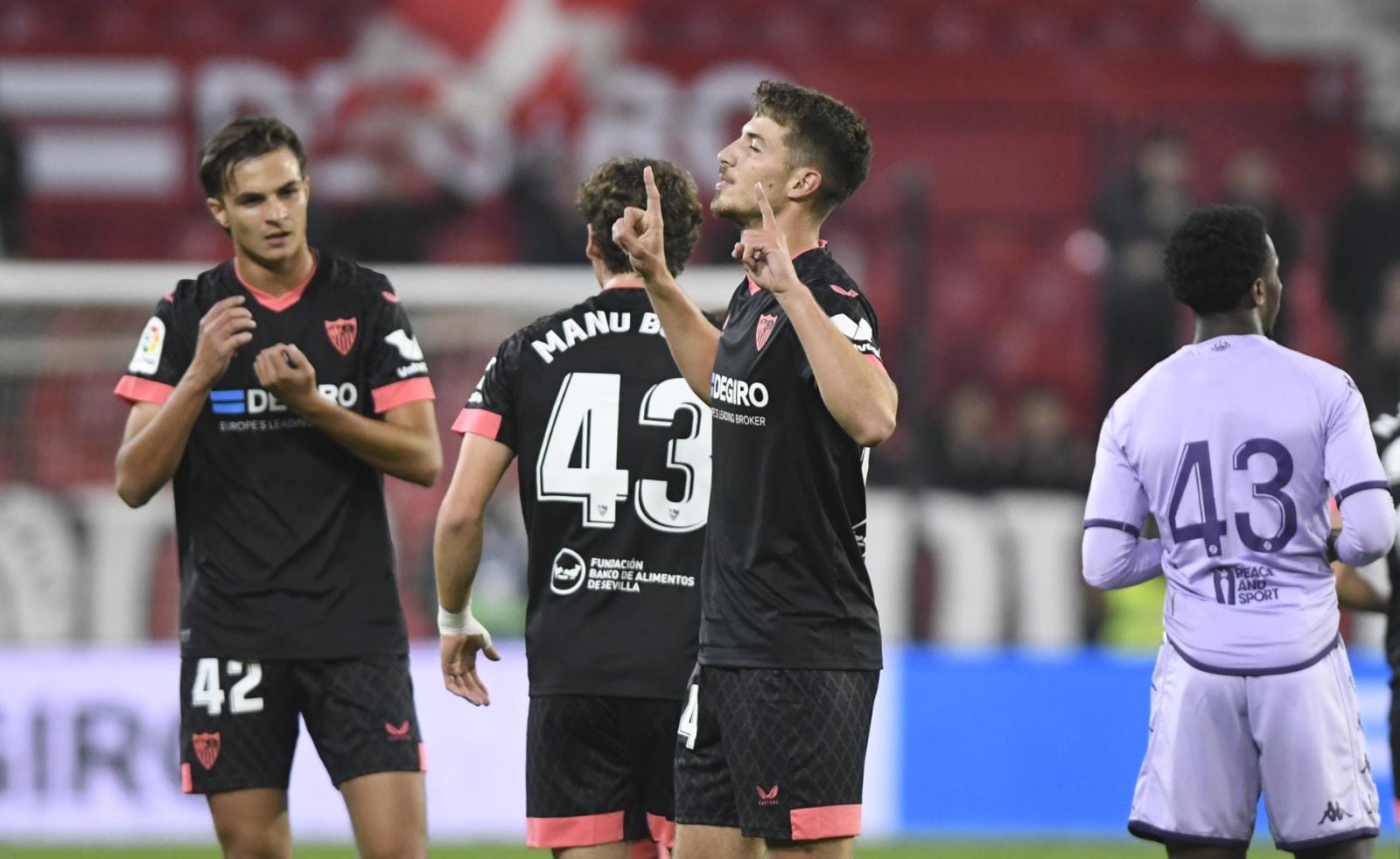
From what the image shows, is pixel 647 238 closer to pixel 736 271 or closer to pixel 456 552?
pixel 456 552

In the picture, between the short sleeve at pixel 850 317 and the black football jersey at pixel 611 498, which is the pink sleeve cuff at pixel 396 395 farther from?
the short sleeve at pixel 850 317

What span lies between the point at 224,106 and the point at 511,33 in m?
1.89

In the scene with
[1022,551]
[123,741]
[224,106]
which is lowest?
[123,741]

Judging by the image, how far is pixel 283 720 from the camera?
4.82 m

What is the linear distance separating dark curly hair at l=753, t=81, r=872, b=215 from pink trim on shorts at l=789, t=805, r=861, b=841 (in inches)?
46.9

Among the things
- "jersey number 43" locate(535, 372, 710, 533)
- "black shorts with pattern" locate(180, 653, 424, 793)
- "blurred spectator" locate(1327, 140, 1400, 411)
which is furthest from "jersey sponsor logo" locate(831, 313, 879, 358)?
"blurred spectator" locate(1327, 140, 1400, 411)

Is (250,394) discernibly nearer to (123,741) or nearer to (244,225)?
(244,225)

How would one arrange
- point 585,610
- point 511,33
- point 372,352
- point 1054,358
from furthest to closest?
point 511,33
point 1054,358
point 372,352
point 585,610

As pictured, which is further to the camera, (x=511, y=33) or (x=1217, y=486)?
(x=511, y=33)

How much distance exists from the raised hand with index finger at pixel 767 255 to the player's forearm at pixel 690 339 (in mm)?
339

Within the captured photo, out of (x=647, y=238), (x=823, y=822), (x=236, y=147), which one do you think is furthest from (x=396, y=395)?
(x=823, y=822)

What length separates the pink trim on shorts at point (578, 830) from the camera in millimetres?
4648

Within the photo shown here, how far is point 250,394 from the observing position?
15.9 ft

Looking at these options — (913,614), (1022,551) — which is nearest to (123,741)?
(913,614)
